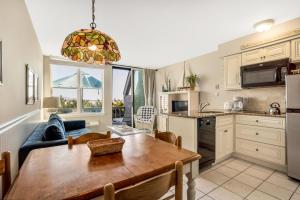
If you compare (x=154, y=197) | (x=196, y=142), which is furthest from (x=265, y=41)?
(x=154, y=197)

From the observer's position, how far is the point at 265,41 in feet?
9.08

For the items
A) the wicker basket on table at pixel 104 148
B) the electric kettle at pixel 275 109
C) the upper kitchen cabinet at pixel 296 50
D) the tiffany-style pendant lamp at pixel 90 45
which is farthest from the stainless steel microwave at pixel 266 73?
the wicker basket on table at pixel 104 148

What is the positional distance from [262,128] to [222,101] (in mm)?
1259

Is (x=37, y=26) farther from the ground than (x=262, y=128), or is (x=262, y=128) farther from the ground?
(x=37, y=26)

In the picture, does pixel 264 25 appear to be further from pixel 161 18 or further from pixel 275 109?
pixel 161 18

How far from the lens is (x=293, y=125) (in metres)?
2.17

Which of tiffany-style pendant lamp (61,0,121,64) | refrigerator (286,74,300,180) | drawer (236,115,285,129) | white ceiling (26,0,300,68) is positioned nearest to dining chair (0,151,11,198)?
tiffany-style pendant lamp (61,0,121,64)

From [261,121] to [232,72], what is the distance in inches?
46.6

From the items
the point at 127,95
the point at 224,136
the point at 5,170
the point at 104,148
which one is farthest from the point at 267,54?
the point at 127,95

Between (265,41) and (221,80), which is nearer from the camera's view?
(265,41)

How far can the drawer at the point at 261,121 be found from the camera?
A: 242 centimetres

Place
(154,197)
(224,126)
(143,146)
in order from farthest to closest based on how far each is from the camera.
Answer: (224,126) → (143,146) → (154,197)

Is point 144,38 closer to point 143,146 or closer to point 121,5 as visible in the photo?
point 121,5

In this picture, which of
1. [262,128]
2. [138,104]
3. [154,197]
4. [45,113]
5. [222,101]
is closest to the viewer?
[154,197]
